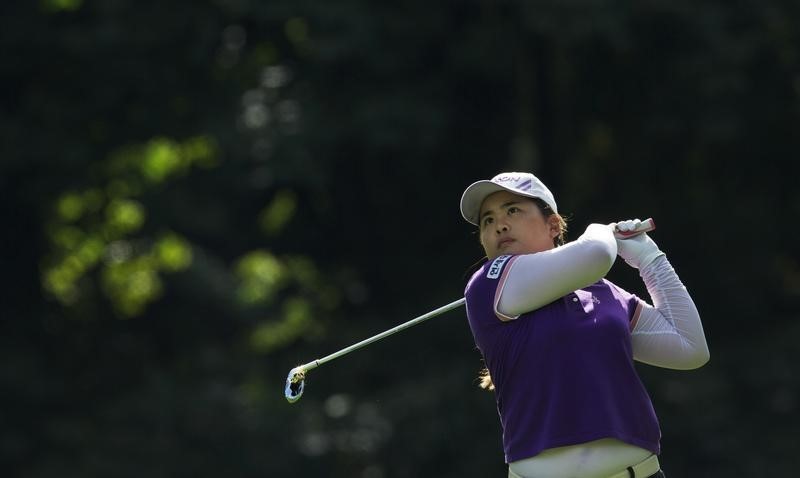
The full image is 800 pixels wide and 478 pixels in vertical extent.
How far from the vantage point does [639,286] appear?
40.5 ft

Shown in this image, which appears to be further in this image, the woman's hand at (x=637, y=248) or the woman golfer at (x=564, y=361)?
the woman's hand at (x=637, y=248)

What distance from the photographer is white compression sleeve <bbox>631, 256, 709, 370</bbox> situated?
312cm

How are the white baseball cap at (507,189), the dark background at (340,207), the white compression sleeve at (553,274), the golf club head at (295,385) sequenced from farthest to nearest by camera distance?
1. the dark background at (340,207)
2. the golf club head at (295,385)
3. the white baseball cap at (507,189)
4. the white compression sleeve at (553,274)

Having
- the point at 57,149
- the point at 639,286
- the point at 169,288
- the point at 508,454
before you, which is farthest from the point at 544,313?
the point at 169,288

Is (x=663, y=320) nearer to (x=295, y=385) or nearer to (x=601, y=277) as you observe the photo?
(x=601, y=277)

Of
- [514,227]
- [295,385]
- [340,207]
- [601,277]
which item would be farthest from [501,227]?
[340,207]

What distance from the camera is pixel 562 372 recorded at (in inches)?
113

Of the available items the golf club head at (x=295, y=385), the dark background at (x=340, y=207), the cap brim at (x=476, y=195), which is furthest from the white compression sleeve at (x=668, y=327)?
the dark background at (x=340, y=207)

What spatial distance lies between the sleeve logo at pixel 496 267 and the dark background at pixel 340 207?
862 centimetres

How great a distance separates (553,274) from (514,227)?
0.25 metres

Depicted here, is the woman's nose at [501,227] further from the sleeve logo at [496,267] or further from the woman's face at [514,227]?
the sleeve logo at [496,267]

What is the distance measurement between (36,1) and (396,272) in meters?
4.10

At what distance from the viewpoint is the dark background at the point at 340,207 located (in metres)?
12.2

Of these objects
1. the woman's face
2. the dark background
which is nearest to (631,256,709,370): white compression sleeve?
the woman's face
